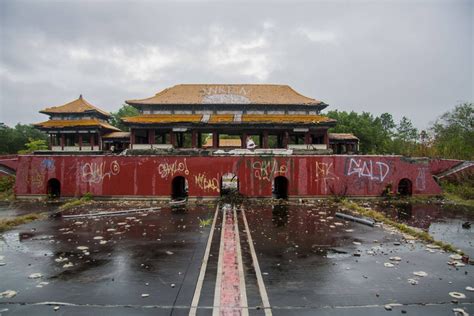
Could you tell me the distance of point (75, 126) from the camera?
101 feet

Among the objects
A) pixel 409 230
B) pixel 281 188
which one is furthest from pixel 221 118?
pixel 409 230

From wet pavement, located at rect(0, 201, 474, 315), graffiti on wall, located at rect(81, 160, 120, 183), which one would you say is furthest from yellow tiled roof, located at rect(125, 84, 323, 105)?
wet pavement, located at rect(0, 201, 474, 315)

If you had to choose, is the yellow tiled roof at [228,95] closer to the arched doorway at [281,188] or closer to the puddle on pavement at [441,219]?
the arched doorway at [281,188]

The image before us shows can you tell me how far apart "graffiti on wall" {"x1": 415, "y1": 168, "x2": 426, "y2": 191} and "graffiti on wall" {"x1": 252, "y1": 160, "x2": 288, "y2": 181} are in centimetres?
901

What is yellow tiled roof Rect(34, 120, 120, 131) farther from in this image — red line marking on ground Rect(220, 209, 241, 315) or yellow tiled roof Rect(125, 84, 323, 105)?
red line marking on ground Rect(220, 209, 241, 315)

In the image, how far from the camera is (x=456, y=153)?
29000mm

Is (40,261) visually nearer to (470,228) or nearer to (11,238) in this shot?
(11,238)

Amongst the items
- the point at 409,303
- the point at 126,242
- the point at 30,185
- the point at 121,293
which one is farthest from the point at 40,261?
the point at 30,185

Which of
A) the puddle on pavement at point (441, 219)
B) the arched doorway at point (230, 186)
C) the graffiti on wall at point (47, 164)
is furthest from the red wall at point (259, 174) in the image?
the graffiti on wall at point (47, 164)

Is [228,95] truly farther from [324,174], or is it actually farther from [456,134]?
[456,134]

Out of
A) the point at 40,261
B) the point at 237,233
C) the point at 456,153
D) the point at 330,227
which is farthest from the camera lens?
the point at 456,153

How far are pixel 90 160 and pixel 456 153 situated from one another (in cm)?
3123

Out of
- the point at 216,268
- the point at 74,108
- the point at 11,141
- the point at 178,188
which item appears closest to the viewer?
the point at 216,268

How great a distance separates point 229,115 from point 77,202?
14.4m
